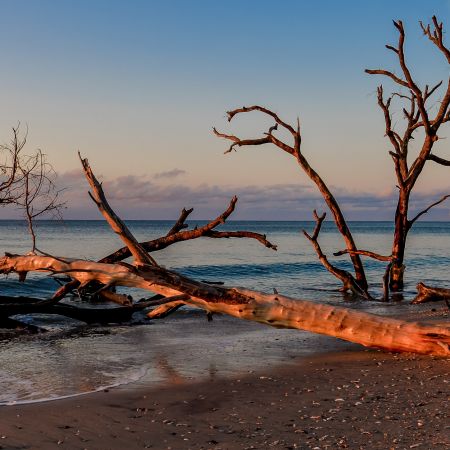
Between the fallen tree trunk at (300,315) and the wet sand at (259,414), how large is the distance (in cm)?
42

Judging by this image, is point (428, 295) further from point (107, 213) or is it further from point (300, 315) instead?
point (107, 213)

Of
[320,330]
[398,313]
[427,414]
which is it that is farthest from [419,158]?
[427,414]

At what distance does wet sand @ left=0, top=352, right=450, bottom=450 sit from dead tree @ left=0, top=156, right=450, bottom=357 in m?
0.45

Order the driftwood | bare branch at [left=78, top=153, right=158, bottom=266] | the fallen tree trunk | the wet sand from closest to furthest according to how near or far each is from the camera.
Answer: the wet sand, the fallen tree trunk, bare branch at [left=78, top=153, right=158, bottom=266], the driftwood

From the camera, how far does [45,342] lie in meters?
9.01

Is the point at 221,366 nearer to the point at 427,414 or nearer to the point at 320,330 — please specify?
the point at 320,330

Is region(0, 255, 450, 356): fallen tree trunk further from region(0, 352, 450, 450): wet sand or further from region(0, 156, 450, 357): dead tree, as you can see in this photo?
Result: region(0, 352, 450, 450): wet sand

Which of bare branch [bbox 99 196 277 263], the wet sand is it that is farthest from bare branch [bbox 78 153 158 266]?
the wet sand

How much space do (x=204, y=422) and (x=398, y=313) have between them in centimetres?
736

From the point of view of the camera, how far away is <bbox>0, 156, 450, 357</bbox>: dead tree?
6.97 metres

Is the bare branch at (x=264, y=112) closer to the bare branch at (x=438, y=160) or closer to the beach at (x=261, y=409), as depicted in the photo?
the bare branch at (x=438, y=160)

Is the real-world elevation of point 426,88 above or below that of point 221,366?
above

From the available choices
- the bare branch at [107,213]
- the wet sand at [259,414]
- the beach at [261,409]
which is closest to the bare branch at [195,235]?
the bare branch at [107,213]

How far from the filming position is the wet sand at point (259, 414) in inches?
168
